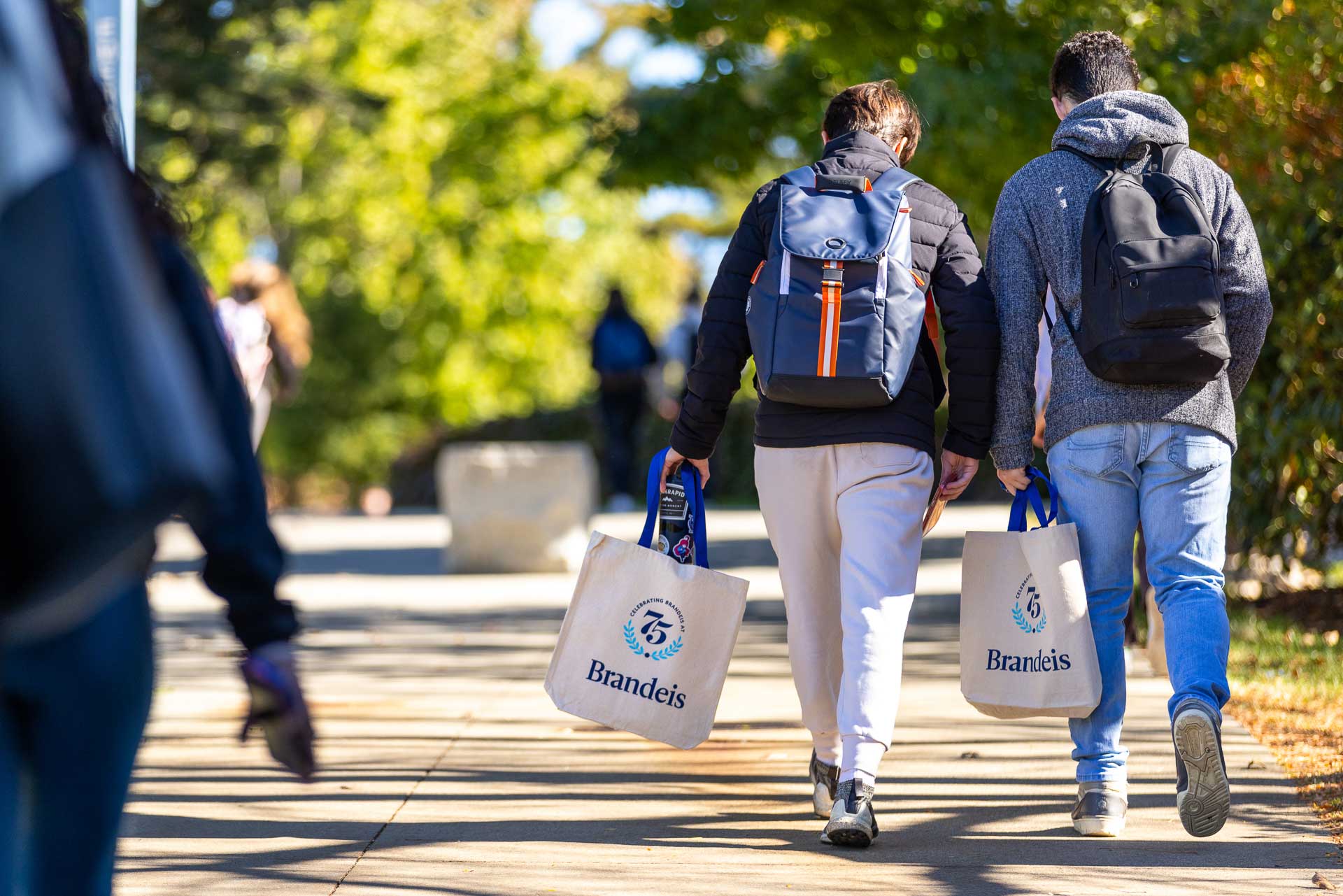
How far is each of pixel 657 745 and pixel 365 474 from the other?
26.4m

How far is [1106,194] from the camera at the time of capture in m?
4.11

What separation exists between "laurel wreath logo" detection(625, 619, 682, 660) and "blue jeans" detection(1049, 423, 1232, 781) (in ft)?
3.49

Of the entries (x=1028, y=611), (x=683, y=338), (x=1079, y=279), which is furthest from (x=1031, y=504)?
(x=683, y=338)

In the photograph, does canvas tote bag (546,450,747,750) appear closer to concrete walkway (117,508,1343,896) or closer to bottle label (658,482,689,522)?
bottle label (658,482,689,522)

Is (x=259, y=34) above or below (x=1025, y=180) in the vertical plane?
below

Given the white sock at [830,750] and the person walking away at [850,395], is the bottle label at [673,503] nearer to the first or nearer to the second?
the person walking away at [850,395]

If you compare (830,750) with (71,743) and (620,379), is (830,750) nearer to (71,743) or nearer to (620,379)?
(71,743)

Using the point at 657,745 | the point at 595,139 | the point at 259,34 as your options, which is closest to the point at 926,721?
the point at 657,745

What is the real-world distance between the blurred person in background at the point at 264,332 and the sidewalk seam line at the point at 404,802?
4978 mm

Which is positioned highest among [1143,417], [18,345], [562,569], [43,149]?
[43,149]

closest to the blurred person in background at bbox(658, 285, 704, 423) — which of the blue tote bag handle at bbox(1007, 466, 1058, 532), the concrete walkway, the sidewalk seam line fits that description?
the concrete walkway

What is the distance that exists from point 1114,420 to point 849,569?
2.48 feet

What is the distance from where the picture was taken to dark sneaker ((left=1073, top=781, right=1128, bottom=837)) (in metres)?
4.24

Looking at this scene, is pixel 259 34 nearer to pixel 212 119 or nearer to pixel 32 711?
pixel 212 119
